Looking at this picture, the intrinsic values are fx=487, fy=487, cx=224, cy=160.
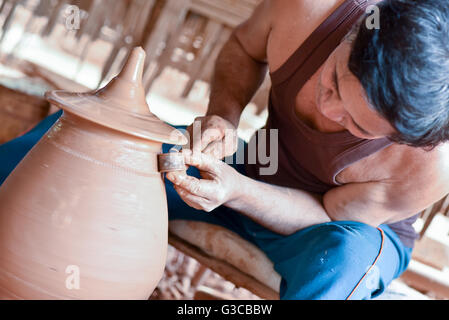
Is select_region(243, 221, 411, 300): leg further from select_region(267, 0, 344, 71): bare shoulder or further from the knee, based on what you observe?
select_region(267, 0, 344, 71): bare shoulder

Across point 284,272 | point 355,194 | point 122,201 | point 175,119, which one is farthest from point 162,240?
point 175,119

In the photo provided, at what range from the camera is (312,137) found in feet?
5.32

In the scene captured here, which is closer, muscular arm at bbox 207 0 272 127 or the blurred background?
muscular arm at bbox 207 0 272 127

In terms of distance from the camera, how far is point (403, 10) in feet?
3.53

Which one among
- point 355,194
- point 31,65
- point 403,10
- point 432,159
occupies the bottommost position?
point 31,65

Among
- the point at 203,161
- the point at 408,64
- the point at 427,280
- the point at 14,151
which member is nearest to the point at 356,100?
the point at 408,64

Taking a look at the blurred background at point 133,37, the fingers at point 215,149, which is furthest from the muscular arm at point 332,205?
the blurred background at point 133,37

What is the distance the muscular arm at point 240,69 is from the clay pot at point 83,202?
779 millimetres

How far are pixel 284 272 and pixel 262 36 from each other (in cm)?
87

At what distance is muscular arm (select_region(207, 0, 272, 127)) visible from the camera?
1.84 meters

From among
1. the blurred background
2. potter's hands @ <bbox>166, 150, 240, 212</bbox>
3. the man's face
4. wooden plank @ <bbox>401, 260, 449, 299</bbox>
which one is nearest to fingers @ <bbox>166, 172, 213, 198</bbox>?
potter's hands @ <bbox>166, 150, 240, 212</bbox>

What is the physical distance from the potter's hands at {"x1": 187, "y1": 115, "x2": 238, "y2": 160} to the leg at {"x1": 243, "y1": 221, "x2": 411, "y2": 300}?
38 cm

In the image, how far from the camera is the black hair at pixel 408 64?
104 cm
